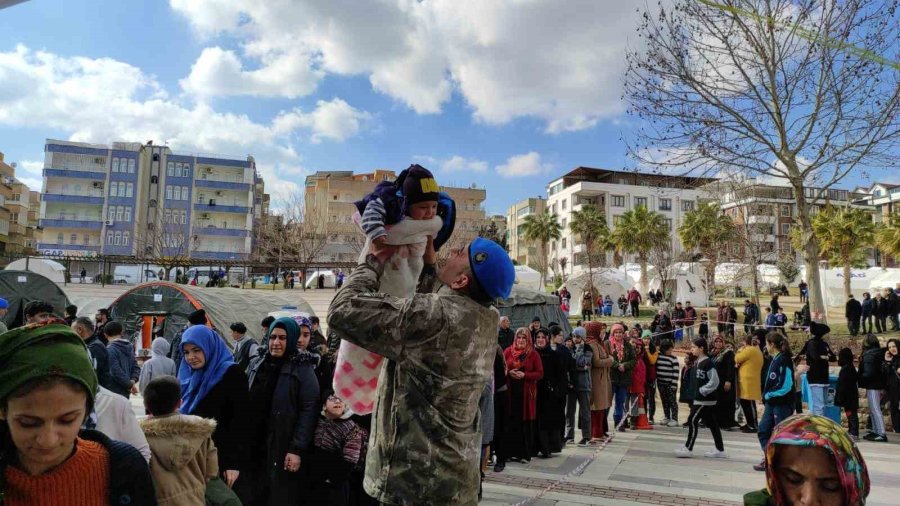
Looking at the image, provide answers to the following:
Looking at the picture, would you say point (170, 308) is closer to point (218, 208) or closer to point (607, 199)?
point (218, 208)

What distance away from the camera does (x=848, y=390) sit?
10.0 meters

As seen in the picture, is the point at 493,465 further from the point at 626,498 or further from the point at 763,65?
the point at 763,65

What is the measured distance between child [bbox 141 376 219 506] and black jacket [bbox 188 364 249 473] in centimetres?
118

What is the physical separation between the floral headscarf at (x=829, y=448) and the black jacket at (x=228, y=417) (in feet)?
11.4

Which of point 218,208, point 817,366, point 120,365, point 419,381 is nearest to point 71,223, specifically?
point 218,208

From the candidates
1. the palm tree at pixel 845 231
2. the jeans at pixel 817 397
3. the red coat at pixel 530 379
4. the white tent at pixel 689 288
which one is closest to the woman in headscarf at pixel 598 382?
the red coat at pixel 530 379

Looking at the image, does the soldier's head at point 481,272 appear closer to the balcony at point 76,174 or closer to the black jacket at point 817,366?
the black jacket at point 817,366

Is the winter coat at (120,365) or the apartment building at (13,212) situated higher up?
the apartment building at (13,212)

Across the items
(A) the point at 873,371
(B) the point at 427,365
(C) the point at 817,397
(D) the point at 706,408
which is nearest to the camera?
(B) the point at 427,365

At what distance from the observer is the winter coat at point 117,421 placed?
2760mm

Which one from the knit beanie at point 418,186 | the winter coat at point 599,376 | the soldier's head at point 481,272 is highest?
the knit beanie at point 418,186

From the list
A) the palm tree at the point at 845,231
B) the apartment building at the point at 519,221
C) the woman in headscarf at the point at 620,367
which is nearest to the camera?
the woman in headscarf at the point at 620,367

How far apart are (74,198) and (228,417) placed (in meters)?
70.2

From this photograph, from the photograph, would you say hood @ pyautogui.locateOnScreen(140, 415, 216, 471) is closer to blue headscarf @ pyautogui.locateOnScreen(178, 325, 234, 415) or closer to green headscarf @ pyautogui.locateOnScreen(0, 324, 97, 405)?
green headscarf @ pyautogui.locateOnScreen(0, 324, 97, 405)
